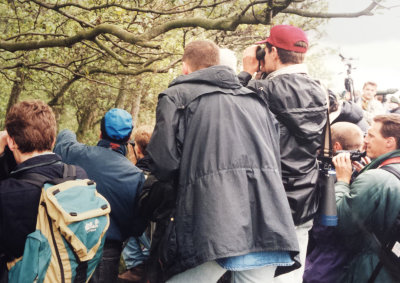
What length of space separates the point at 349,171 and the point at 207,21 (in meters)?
2.52

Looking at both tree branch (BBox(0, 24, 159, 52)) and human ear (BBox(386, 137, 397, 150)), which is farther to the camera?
tree branch (BBox(0, 24, 159, 52))

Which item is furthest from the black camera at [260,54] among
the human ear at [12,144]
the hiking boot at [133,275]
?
the hiking boot at [133,275]

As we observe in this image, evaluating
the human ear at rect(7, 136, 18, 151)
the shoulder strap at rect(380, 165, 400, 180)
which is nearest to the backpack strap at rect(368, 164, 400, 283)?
the shoulder strap at rect(380, 165, 400, 180)

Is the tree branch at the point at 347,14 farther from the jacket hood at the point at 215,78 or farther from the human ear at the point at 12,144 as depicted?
the human ear at the point at 12,144

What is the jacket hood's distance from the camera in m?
1.91

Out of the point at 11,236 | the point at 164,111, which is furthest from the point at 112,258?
the point at 164,111

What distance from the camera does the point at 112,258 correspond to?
2.62m

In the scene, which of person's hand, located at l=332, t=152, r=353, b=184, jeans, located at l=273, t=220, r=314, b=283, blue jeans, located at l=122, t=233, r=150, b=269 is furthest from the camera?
blue jeans, located at l=122, t=233, r=150, b=269

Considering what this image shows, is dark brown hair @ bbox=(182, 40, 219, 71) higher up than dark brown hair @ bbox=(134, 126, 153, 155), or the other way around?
dark brown hair @ bbox=(182, 40, 219, 71)

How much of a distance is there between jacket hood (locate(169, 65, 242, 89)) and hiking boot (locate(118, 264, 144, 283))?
252 centimetres

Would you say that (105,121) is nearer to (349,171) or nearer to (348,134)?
(349,171)

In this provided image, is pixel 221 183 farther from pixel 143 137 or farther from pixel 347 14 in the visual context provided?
pixel 347 14

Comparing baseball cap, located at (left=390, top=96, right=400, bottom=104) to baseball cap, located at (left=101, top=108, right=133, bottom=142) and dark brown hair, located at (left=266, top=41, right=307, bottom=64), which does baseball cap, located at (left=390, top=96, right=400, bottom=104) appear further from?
baseball cap, located at (left=101, top=108, right=133, bottom=142)

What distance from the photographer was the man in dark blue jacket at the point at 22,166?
1.81 metres
